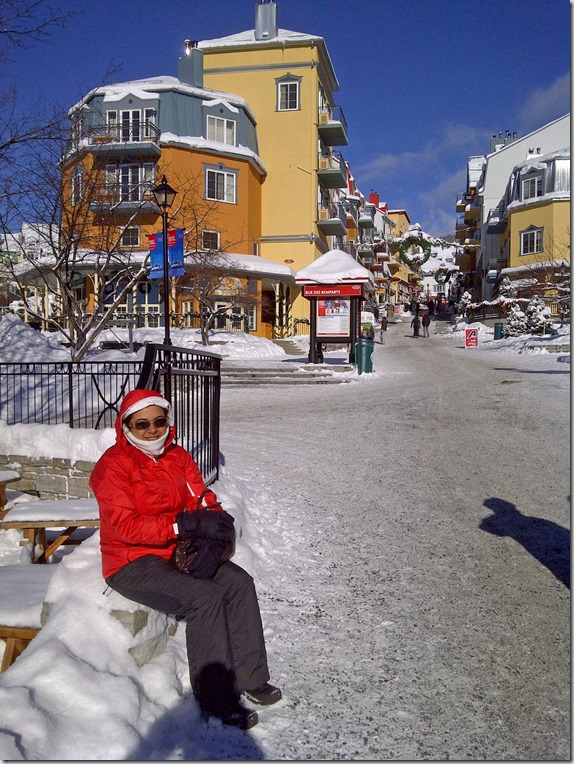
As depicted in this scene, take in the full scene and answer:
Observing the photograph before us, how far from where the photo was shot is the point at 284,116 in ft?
125

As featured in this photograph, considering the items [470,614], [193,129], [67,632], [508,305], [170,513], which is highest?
[193,129]

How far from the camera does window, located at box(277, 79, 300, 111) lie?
38.0m

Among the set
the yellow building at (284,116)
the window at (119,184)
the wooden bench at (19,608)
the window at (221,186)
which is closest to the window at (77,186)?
the window at (119,184)

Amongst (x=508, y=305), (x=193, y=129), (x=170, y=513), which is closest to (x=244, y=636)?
(x=170, y=513)

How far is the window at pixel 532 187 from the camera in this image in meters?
45.3

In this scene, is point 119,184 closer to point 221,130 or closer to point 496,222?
point 221,130

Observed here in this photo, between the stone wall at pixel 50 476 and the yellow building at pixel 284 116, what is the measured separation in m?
29.5

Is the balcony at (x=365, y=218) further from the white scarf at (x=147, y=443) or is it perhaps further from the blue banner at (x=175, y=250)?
the white scarf at (x=147, y=443)

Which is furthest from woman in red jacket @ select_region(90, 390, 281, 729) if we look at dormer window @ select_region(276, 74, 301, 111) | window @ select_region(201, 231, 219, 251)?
dormer window @ select_region(276, 74, 301, 111)

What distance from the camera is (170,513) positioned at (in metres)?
3.64

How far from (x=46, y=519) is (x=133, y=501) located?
2.63 meters

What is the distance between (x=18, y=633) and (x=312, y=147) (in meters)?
37.9

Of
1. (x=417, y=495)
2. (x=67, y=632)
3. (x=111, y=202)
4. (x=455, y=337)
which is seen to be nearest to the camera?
(x=67, y=632)

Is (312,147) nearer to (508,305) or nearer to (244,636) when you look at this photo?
(508,305)
